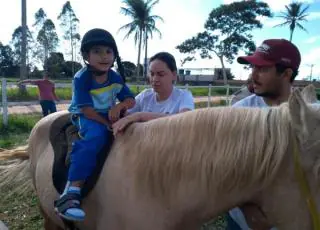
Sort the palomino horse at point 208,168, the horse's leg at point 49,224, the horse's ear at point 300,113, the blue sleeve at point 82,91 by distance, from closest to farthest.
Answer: the horse's ear at point 300,113, the palomino horse at point 208,168, the blue sleeve at point 82,91, the horse's leg at point 49,224

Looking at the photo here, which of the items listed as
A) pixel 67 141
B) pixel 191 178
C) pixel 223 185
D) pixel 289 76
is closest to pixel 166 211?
pixel 191 178

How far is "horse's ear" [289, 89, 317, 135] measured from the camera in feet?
4.14

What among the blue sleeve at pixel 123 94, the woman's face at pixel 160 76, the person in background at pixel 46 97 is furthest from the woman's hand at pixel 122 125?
the person in background at pixel 46 97

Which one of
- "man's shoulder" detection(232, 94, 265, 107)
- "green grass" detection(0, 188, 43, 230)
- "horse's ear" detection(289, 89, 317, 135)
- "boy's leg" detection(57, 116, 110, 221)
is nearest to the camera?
"horse's ear" detection(289, 89, 317, 135)

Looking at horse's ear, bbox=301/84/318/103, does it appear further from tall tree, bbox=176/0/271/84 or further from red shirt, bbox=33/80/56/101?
tall tree, bbox=176/0/271/84

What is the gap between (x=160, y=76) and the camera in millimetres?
2600

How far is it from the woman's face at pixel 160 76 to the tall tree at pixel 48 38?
56.2 meters

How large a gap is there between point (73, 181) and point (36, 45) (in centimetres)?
5850

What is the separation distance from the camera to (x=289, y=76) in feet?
7.02

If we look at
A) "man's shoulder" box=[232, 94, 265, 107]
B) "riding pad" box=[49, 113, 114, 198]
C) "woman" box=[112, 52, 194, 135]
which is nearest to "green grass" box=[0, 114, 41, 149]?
"riding pad" box=[49, 113, 114, 198]

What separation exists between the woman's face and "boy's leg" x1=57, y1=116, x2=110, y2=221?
27.9 inches

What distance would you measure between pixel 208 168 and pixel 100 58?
1.13 meters

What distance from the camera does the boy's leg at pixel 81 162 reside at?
1.89 metres

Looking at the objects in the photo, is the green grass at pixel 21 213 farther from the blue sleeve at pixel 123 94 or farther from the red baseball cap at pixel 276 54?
the red baseball cap at pixel 276 54
